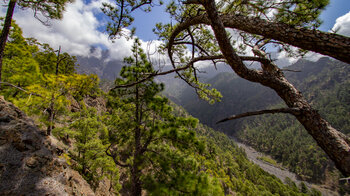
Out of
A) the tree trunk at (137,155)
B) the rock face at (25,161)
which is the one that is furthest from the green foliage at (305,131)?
the rock face at (25,161)

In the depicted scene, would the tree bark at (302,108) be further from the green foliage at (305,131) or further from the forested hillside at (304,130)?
the green foliage at (305,131)

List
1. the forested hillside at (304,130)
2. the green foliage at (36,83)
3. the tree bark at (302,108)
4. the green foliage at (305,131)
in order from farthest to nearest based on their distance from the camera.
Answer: the green foliage at (305,131), the forested hillside at (304,130), the green foliage at (36,83), the tree bark at (302,108)

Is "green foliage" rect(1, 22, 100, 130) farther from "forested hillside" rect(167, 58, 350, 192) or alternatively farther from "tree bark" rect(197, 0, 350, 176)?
"forested hillside" rect(167, 58, 350, 192)

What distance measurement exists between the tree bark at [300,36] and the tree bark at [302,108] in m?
0.22

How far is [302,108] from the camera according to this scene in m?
2.17

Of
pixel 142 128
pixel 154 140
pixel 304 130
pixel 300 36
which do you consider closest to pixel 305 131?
pixel 304 130

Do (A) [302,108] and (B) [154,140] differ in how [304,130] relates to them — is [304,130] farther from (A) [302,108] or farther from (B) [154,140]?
(A) [302,108]

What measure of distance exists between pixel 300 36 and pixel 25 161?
718 centimetres

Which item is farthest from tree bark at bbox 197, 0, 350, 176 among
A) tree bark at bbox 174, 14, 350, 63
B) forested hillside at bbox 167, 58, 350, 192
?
forested hillside at bbox 167, 58, 350, 192

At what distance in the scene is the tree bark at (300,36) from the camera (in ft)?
6.23

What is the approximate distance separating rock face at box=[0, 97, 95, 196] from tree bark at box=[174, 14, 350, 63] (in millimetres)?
5912

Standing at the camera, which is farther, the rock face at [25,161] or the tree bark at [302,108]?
the rock face at [25,161]

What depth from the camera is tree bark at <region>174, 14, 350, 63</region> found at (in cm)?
190

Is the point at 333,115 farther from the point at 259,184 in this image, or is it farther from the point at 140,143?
the point at 140,143
